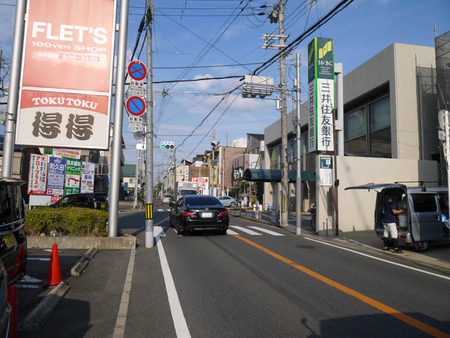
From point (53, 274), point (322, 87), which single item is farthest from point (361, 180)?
point (53, 274)

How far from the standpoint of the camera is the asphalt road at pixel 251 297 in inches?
170

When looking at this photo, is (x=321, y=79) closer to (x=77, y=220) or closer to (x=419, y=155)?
(x=419, y=155)

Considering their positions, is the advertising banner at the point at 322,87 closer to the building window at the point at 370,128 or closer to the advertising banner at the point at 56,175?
the building window at the point at 370,128

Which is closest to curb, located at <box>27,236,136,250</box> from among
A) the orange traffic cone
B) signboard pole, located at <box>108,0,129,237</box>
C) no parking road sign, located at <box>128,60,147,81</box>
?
signboard pole, located at <box>108,0,129,237</box>

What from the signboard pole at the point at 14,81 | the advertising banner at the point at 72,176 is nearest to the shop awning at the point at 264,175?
the advertising banner at the point at 72,176

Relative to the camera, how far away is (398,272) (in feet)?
25.5

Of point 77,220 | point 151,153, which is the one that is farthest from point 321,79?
point 77,220

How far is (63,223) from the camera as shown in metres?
10.2

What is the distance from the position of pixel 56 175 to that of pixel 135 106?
1418 cm

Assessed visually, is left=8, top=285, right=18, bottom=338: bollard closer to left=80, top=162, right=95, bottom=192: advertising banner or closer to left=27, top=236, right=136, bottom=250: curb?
left=27, top=236, right=136, bottom=250: curb

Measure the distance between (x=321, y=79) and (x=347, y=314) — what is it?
14.0m

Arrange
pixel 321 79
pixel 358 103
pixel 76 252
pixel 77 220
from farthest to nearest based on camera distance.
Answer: pixel 358 103
pixel 321 79
pixel 77 220
pixel 76 252

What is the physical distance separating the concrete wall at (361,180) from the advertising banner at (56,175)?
1748 centimetres

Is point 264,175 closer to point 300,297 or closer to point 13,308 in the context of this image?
point 300,297
